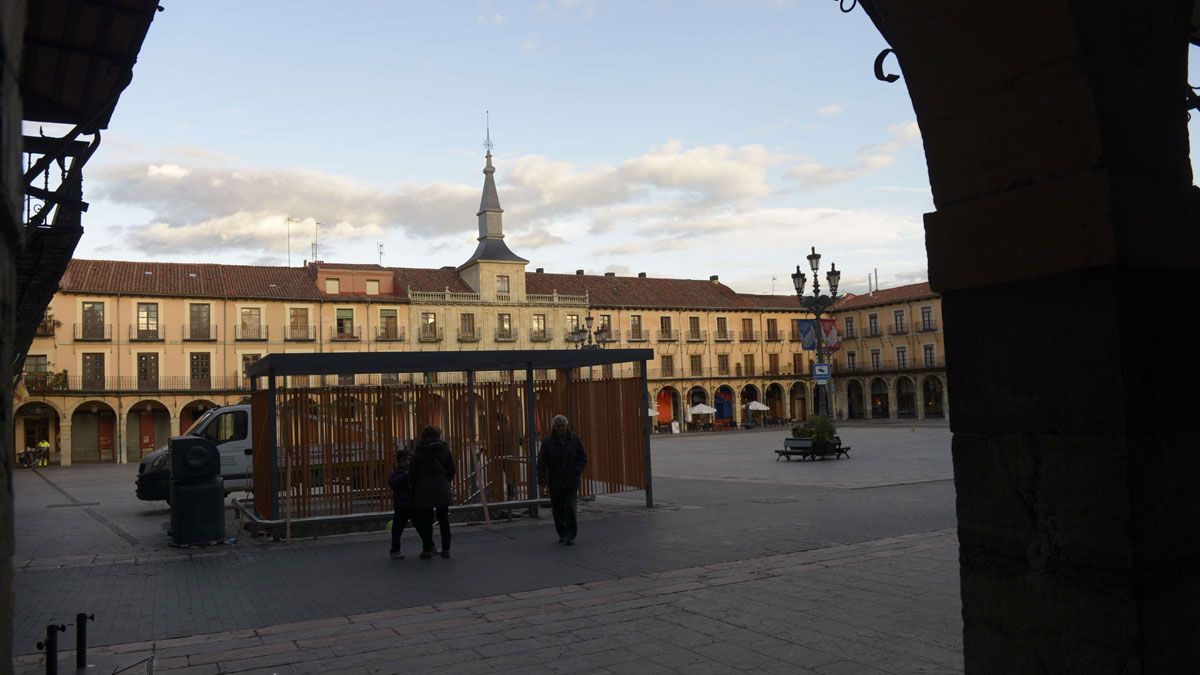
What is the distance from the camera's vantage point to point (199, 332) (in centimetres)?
Result: 4816

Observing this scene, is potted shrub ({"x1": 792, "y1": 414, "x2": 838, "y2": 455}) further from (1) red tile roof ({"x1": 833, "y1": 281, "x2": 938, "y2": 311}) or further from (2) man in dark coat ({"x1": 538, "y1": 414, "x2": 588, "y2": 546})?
(1) red tile roof ({"x1": 833, "y1": 281, "x2": 938, "y2": 311})

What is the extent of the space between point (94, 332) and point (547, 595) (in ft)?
149

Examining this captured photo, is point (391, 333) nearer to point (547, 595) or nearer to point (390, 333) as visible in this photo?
point (390, 333)

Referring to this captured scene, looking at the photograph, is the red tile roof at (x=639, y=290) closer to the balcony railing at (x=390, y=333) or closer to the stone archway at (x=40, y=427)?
the balcony railing at (x=390, y=333)

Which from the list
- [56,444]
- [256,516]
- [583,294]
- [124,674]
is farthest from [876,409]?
[124,674]

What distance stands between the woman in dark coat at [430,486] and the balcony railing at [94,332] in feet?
138

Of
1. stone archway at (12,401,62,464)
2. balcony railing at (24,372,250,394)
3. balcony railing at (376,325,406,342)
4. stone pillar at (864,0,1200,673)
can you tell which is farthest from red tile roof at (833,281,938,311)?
stone pillar at (864,0,1200,673)

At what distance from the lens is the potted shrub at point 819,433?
24.4m

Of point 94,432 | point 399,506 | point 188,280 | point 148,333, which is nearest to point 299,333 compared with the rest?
point 188,280

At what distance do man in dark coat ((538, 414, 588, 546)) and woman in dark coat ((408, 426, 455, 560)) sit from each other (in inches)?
48.0

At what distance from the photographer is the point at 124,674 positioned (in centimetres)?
552

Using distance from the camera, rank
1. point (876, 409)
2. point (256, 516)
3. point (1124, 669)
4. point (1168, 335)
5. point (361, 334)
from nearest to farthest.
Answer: point (1124, 669), point (1168, 335), point (256, 516), point (361, 334), point (876, 409)

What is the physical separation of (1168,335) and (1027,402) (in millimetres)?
433

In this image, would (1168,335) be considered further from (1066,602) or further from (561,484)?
(561,484)
